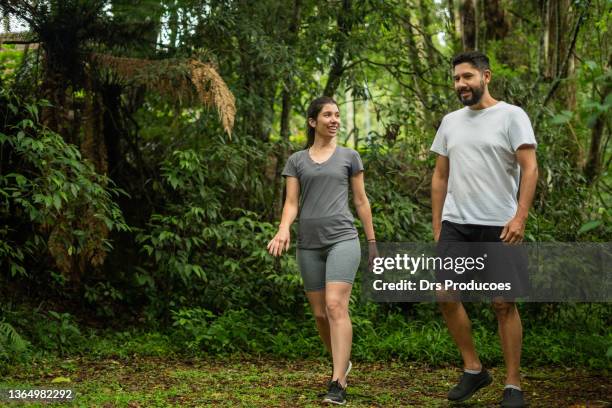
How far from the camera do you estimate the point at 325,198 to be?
5.56 m

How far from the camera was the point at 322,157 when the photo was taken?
5.72 meters

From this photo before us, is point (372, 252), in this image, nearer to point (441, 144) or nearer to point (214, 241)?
point (441, 144)

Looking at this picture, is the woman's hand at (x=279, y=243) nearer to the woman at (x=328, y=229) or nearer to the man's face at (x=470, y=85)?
the woman at (x=328, y=229)

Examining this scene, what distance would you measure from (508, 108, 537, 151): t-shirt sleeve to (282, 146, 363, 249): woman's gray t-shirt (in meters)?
1.17

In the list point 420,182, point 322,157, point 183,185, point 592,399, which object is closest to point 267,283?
point 183,185

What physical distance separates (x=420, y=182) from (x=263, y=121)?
6.52 ft

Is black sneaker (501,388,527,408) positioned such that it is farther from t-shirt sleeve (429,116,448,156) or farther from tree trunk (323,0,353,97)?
tree trunk (323,0,353,97)

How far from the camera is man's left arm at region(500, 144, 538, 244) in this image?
4836 millimetres

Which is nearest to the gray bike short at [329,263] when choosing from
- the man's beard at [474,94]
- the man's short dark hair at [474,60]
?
the man's beard at [474,94]

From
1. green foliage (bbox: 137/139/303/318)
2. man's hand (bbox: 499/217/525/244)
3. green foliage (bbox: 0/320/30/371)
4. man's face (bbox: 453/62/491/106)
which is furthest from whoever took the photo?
green foliage (bbox: 137/139/303/318)

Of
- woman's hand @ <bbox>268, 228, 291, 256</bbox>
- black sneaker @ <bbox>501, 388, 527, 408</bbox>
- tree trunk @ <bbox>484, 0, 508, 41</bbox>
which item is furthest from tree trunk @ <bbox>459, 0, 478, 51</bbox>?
black sneaker @ <bbox>501, 388, 527, 408</bbox>

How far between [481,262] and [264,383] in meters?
2.16

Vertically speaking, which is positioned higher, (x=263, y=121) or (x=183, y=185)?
(x=263, y=121)

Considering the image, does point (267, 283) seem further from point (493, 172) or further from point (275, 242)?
point (493, 172)
